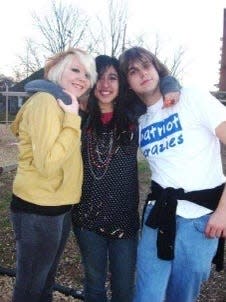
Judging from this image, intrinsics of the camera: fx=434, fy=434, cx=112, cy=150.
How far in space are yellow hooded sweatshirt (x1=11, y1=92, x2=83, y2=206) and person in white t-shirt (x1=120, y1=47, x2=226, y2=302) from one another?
47 centimetres

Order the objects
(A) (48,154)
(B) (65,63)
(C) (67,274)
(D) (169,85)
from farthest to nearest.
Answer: (C) (67,274) < (B) (65,63) < (D) (169,85) < (A) (48,154)

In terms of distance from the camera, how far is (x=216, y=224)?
227 cm

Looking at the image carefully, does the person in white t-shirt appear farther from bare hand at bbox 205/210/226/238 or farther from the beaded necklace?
the beaded necklace

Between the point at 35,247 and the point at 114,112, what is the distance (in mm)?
920

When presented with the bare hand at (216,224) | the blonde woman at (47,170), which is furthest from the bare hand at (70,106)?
the bare hand at (216,224)

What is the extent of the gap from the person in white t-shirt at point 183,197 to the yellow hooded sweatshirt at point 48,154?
0.47 meters

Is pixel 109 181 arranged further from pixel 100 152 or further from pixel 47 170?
pixel 47 170

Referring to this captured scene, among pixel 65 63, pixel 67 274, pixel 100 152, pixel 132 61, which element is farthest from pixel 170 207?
pixel 67 274

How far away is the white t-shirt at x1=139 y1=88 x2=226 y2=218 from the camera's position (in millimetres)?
2307

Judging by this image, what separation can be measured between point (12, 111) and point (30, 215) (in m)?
35.0

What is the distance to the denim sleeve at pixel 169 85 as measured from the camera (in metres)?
2.35

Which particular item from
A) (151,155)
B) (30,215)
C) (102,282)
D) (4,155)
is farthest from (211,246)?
(4,155)

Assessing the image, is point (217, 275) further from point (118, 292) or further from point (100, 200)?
point (100, 200)

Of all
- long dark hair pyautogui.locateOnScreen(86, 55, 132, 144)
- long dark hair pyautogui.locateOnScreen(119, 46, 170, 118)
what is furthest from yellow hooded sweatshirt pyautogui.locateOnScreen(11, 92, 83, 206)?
long dark hair pyautogui.locateOnScreen(119, 46, 170, 118)
